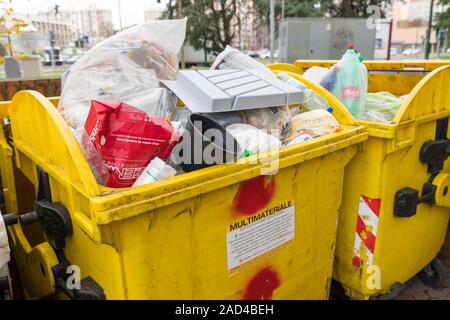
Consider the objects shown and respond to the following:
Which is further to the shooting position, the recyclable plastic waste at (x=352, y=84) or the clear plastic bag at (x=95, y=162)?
the recyclable plastic waste at (x=352, y=84)

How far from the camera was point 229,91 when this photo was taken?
157cm

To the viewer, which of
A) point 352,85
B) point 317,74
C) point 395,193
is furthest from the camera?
point 317,74

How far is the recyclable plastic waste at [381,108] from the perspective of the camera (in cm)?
215

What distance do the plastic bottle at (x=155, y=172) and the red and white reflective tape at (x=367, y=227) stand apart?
1.15 metres

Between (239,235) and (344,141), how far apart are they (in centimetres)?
66

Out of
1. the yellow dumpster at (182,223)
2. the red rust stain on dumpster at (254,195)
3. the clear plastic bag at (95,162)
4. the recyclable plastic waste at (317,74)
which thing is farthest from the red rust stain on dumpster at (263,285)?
the recyclable plastic waste at (317,74)

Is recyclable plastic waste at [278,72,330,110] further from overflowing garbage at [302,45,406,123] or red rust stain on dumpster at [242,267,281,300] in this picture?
red rust stain on dumpster at [242,267,281,300]

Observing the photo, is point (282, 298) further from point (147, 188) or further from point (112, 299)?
point (147, 188)

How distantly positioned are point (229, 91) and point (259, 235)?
0.59 m

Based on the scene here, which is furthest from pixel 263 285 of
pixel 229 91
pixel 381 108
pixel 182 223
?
pixel 381 108

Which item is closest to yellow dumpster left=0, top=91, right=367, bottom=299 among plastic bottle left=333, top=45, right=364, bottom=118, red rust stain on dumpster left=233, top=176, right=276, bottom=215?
red rust stain on dumpster left=233, top=176, right=276, bottom=215

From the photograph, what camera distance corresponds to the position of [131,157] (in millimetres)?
1289

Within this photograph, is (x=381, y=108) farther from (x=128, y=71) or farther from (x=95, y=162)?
(x=95, y=162)

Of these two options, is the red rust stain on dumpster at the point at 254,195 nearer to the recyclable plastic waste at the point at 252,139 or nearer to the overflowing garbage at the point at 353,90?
the recyclable plastic waste at the point at 252,139
